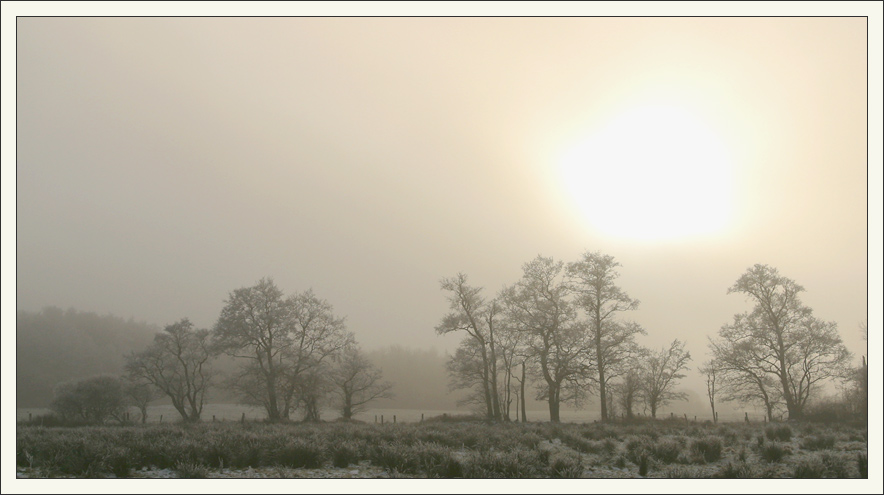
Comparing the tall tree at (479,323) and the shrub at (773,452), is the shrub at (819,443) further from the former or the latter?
the tall tree at (479,323)

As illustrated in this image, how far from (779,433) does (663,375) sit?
18.6ft

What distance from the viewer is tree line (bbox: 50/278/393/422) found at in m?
21.4

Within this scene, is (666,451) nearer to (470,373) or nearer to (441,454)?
(441,454)

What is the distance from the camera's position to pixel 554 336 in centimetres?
2164

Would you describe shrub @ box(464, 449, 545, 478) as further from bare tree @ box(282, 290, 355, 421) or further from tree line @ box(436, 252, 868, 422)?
bare tree @ box(282, 290, 355, 421)

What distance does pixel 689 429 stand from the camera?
17.7 metres

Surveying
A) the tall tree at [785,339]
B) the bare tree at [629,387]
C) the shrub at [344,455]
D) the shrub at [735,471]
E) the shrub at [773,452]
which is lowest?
the shrub at [735,471]

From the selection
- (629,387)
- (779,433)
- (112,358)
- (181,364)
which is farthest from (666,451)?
(112,358)

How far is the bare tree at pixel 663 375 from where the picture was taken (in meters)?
21.4

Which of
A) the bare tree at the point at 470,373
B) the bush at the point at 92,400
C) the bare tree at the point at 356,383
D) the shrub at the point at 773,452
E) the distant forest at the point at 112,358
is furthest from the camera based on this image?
the bare tree at the point at 470,373

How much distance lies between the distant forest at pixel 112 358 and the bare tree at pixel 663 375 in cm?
848

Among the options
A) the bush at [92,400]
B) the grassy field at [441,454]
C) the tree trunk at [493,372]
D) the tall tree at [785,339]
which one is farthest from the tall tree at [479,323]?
the bush at [92,400]

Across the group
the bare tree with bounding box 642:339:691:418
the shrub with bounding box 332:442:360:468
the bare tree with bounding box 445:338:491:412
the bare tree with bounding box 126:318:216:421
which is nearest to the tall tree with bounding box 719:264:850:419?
the bare tree with bounding box 642:339:691:418

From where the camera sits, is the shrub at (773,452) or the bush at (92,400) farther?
the bush at (92,400)
